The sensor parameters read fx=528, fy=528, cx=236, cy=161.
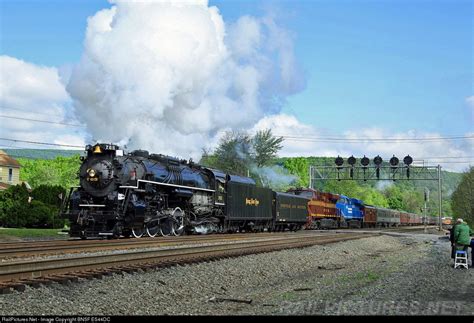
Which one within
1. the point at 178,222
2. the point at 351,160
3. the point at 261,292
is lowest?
the point at 261,292

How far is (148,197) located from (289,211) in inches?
735

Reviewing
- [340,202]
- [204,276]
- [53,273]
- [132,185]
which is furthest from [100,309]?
[340,202]

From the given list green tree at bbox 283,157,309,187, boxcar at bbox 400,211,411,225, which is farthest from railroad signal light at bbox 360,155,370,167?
green tree at bbox 283,157,309,187

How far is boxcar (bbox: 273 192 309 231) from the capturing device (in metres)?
39.2

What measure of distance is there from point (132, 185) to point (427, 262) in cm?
1264

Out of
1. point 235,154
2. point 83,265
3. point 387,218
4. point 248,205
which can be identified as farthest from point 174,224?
point 387,218

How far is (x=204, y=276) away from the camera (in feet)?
41.4

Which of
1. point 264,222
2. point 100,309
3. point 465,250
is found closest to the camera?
point 100,309

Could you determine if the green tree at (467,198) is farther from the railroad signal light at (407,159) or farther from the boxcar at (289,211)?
the boxcar at (289,211)

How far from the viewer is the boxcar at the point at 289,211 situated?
39.2 metres

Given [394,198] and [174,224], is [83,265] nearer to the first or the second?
[174,224]

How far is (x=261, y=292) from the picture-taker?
35.5 ft

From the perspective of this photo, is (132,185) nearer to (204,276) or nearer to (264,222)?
(204,276)

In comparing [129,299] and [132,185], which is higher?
[132,185]
